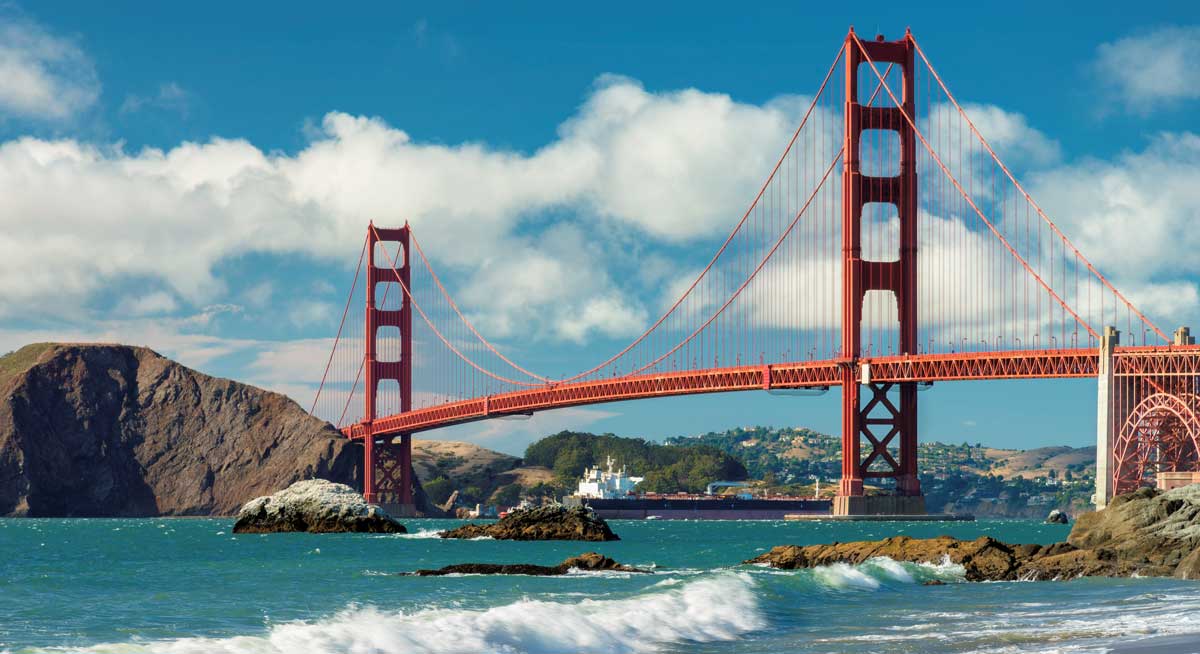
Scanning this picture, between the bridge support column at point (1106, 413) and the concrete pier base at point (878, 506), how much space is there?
17.1 meters

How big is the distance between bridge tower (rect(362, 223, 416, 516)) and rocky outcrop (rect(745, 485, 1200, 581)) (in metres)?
79.4

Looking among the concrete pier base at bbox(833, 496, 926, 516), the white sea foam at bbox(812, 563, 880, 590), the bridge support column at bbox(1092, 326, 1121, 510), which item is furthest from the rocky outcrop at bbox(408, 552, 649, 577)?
the concrete pier base at bbox(833, 496, 926, 516)

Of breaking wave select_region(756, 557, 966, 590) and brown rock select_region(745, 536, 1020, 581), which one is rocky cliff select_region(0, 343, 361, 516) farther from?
breaking wave select_region(756, 557, 966, 590)

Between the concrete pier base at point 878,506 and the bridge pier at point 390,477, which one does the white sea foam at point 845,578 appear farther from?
the bridge pier at point 390,477

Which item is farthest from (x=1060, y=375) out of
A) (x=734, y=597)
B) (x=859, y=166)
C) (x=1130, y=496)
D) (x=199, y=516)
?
(x=199, y=516)

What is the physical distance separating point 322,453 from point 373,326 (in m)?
11.6

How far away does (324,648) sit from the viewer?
2231 cm

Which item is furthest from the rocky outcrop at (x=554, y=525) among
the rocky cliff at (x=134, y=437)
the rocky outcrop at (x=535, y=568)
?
the rocky cliff at (x=134, y=437)

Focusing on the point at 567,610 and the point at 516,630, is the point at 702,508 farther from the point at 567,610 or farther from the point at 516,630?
the point at 516,630

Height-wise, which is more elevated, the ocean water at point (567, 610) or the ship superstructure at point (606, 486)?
the ship superstructure at point (606, 486)

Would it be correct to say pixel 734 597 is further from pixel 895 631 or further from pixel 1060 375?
pixel 1060 375

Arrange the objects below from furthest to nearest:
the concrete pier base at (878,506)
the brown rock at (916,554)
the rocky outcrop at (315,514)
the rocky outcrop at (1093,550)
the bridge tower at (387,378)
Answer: the bridge tower at (387,378)
the concrete pier base at (878,506)
the rocky outcrop at (315,514)
the brown rock at (916,554)
the rocky outcrop at (1093,550)

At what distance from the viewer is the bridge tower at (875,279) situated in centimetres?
8294

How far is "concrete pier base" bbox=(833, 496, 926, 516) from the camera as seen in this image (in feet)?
280
